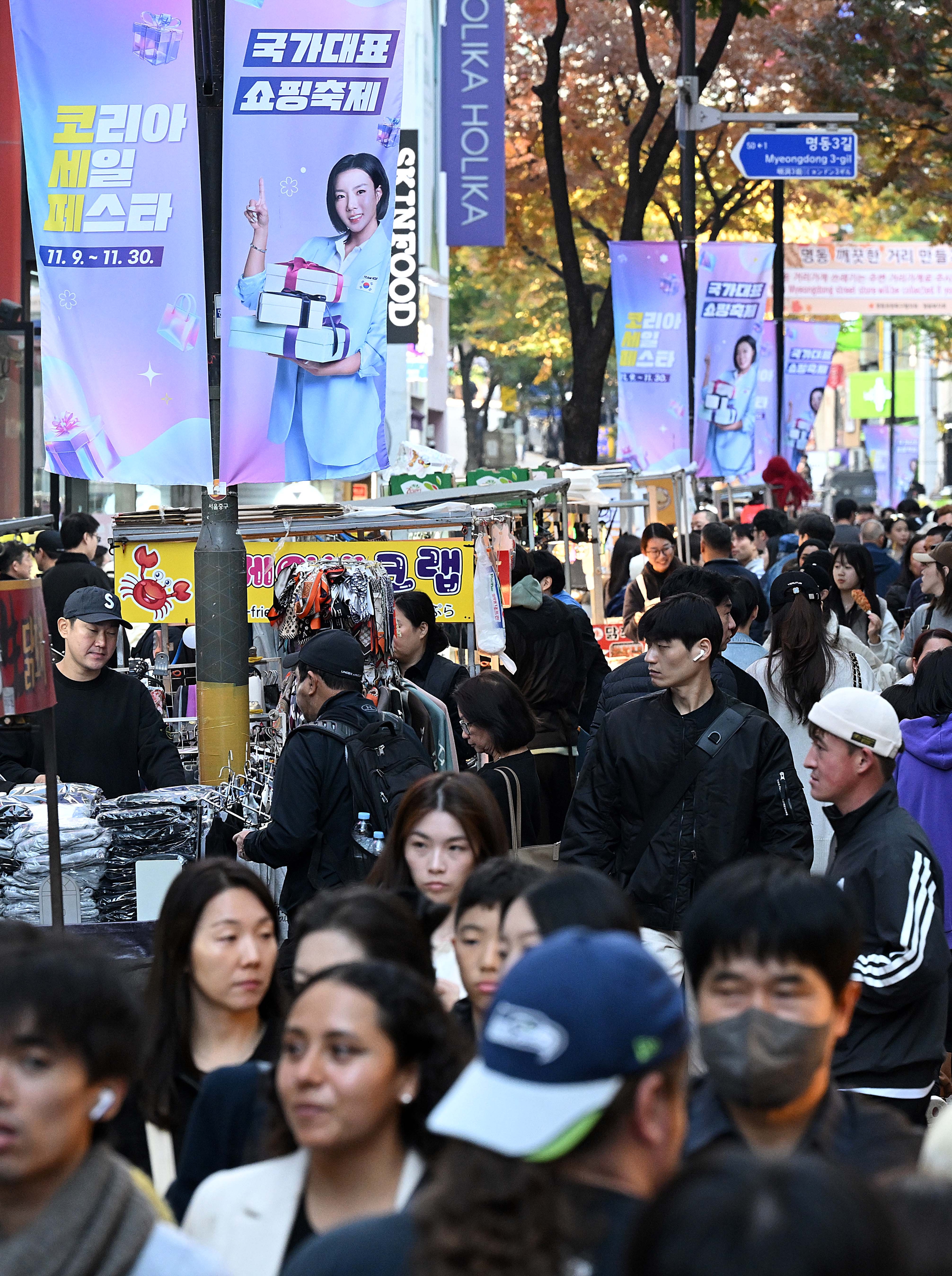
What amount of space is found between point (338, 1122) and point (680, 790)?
313cm

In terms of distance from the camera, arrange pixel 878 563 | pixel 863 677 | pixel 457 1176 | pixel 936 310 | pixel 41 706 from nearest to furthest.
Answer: pixel 457 1176, pixel 41 706, pixel 863 677, pixel 878 563, pixel 936 310

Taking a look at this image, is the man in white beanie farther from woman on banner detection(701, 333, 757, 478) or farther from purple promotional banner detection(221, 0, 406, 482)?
woman on banner detection(701, 333, 757, 478)

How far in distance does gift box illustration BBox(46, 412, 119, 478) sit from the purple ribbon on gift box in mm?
778

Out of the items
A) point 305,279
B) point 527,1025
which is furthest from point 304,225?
point 527,1025

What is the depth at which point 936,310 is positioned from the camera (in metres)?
33.9

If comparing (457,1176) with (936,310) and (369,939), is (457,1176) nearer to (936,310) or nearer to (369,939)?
(369,939)

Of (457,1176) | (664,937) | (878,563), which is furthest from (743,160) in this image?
(457,1176)

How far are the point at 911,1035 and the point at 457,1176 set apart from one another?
265cm

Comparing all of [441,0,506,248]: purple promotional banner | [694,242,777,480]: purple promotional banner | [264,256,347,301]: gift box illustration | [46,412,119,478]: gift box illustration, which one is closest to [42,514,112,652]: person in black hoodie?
[46,412,119,478]: gift box illustration

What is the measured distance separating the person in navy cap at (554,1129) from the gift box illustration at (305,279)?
473 centimetres

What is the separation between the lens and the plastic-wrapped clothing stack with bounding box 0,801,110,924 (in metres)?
5.95

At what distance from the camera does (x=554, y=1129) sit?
2.12 metres

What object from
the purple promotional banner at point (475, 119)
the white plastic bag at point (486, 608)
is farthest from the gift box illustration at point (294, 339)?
the purple promotional banner at point (475, 119)

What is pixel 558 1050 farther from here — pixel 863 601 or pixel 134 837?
pixel 863 601
